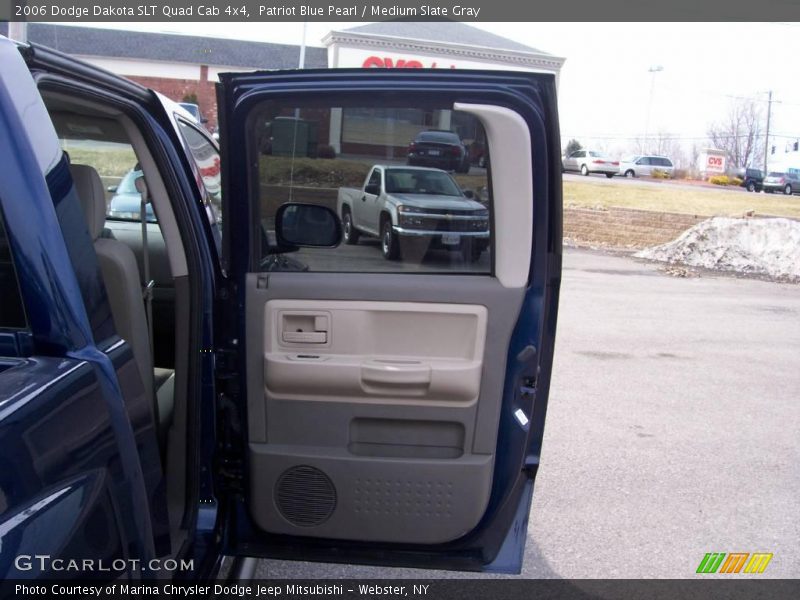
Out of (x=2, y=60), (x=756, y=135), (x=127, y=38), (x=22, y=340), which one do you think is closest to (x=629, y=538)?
(x=22, y=340)

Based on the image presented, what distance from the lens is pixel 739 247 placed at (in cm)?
1766

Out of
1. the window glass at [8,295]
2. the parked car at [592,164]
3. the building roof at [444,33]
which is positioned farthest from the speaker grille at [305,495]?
the parked car at [592,164]

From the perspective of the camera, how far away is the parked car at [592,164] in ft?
154

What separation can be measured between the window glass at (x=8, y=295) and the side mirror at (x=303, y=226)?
1146mm

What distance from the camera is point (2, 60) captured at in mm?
1852

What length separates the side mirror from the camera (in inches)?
115

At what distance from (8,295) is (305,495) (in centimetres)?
135

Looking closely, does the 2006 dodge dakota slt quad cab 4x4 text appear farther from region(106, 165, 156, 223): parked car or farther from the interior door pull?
region(106, 165, 156, 223): parked car

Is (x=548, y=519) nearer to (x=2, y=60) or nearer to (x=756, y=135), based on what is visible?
(x=2, y=60)

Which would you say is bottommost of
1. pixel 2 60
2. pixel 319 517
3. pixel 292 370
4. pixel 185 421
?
pixel 319 517

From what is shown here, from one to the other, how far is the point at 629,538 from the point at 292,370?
2.42 meters

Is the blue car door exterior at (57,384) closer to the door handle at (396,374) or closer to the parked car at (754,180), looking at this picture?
the door handle at (396,374)

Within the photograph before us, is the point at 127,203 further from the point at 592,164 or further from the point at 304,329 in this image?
the point at 592,164

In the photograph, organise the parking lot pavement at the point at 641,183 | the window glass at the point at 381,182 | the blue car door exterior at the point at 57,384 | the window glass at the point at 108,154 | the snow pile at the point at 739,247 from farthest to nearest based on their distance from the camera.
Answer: the parking lot pavement at the point at 641,183, the snow pile at the point at 739,247, the window glass at the point at 108,154, the window glass at the point at 381,182, the blue car door exterior at the point at 57,384
